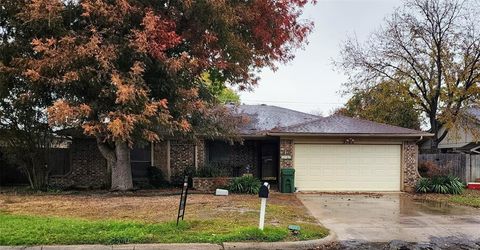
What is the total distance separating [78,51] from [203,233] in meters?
7.15

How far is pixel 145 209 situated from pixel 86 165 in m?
9.94

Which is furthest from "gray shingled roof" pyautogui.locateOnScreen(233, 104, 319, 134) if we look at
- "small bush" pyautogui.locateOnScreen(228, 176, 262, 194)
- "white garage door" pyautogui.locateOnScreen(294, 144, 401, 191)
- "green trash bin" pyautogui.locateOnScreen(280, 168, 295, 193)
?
"small bush" pyautogui.locateOnScreen(228, 176, 262, 194)

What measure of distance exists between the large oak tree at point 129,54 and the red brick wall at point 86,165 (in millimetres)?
3638

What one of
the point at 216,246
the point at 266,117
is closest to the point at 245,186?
the point at 266,117

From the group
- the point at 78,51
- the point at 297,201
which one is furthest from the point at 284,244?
the point at 78,51

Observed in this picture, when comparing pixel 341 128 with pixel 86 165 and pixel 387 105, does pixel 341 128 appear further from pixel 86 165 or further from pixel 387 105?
pixel 86 165

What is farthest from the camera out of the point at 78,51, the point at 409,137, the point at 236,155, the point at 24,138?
the point at 236,155

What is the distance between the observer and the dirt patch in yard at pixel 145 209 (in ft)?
34.2

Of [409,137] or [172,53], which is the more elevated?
[172,53]

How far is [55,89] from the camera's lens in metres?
15.0

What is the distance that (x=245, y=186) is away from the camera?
57.2ft

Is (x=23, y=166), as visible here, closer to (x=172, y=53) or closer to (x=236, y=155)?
(x=172, y=53)

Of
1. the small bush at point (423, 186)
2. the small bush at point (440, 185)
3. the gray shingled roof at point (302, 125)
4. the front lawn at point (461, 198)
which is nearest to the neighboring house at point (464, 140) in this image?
the small bush at point (440, 185)

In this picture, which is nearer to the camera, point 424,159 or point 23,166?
point 23,166
